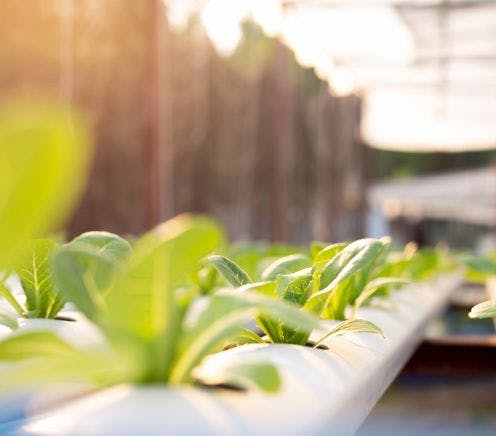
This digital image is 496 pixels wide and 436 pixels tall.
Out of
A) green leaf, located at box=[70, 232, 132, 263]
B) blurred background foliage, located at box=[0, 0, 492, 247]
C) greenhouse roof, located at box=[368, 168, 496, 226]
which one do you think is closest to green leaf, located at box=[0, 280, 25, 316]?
green leaf, located at box=[70, 232, 132, 263]

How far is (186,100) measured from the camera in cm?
1174

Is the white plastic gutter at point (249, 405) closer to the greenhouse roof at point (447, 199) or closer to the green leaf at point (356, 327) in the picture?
the green leaf at point (356, 327)

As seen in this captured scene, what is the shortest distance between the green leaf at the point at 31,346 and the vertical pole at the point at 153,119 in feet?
13.1

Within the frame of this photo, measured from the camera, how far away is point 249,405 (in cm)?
84

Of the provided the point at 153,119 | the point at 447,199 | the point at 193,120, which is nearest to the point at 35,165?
the point at 153,119

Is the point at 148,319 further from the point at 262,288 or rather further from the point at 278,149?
the point at 278,149

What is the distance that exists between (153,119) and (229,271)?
3.51m

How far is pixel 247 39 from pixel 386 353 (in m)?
14.9

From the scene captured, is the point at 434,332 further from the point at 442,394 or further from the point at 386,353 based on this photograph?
the point at 386,353

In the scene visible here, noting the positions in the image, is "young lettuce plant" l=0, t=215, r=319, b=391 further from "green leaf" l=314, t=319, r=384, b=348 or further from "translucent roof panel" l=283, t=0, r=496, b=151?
"translucent roof panel" l=283, t=0, r=496, b=151

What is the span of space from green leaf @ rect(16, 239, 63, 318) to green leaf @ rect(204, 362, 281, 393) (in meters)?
0.65

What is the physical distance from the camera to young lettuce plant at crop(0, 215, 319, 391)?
878 mm

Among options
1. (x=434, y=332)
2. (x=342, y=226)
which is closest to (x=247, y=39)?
(x=342, y=226)

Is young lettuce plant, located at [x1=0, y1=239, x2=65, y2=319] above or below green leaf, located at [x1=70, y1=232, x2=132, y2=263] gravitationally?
below
